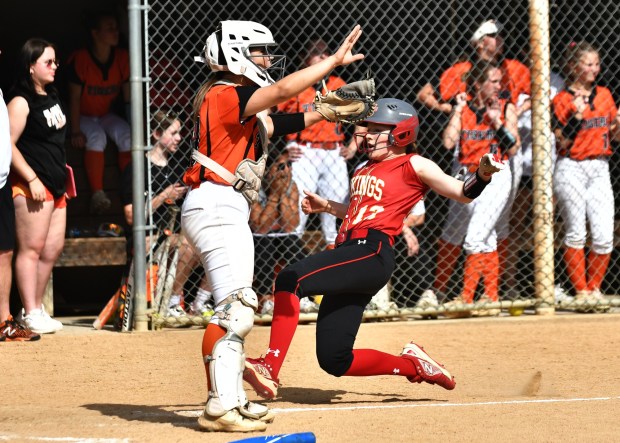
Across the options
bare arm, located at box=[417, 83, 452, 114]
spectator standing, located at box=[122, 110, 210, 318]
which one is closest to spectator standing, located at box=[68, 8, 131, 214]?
spectator standing, located at box=[122, 110, 210, 318]

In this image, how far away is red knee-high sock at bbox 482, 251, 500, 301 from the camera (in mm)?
8383

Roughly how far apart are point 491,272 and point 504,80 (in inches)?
58.3

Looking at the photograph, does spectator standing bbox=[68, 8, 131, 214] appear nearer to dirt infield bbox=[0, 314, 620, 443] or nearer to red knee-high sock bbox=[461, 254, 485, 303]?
dirt infield bbox=[0, 314, 620, 443]

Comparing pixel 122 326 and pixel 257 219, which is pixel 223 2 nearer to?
pixel 257 219

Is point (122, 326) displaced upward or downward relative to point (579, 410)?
downward

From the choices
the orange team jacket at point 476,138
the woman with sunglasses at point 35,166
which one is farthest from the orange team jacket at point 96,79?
the orange team jacket at point 476,138

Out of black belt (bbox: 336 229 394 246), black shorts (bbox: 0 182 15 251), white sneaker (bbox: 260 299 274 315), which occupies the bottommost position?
white sneaker (bbox: 260 299 274 315)

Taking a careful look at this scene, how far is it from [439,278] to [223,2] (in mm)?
3014

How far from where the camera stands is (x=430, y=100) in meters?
8.45

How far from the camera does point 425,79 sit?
9.16 meters

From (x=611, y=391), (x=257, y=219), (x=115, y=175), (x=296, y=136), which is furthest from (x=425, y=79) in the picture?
(x=611, y=391)

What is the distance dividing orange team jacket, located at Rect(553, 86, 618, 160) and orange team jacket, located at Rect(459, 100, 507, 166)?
0.56 meters

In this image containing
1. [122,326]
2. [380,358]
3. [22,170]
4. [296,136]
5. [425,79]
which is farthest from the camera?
[425,79]

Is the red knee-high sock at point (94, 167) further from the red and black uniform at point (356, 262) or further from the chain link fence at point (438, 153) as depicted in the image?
the red and black uniform at point (356, 262)
